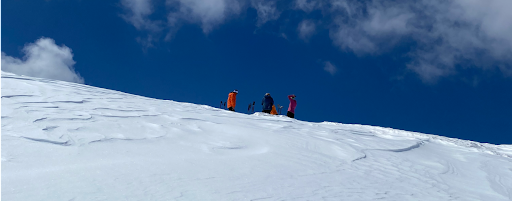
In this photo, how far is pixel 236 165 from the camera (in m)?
3.54

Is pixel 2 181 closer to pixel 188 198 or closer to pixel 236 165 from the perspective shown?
pixel 188 198

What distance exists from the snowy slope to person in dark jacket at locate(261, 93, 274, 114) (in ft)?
25.5

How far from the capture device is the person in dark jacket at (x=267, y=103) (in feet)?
45.3

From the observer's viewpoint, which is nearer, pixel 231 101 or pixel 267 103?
pixel 267 103

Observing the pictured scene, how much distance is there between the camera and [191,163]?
134 inches

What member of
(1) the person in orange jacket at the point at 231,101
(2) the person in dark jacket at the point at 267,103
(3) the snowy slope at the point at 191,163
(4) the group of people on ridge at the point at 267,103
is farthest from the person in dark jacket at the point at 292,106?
(3) the snowy slope at the point at 191,163

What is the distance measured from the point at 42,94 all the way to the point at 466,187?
6977 millimetres

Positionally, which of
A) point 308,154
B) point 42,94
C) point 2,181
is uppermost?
point 42,94

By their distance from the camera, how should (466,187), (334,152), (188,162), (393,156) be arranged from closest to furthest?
(188,162) → (466,187) → (334,152) → (393,156)

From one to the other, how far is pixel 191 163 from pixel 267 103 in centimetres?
1052

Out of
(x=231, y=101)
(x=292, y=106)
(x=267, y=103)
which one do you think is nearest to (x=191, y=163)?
(x=267, y=103)

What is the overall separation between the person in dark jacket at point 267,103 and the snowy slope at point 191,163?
7.77 meters

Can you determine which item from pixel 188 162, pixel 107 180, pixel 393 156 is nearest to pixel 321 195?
pixel 188 162

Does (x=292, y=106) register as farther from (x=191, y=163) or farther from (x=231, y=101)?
(x=191, y=163)
